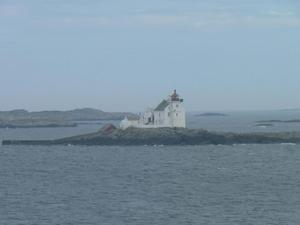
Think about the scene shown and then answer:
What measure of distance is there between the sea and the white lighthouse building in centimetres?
→ 810

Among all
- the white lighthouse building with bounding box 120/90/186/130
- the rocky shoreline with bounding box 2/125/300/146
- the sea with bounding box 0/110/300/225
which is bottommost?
the sea with bounding box 0/110/300/225

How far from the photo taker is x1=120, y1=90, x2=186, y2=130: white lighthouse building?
3019 inches

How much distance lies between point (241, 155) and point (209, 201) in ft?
95.4

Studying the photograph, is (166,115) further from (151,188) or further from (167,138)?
(151,188)

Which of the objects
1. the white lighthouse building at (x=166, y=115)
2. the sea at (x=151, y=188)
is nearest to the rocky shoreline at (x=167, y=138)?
the white lighthouse building at (x=166, y=115)

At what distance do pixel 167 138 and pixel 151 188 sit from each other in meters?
34.5

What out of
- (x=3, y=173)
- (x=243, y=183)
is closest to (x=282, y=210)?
(x=243, y=183)

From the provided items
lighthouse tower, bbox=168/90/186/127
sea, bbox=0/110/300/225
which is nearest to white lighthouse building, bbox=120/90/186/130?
lighthouse tower, bbox=168/90/186/127

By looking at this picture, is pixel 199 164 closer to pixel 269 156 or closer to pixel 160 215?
pixel 269 156

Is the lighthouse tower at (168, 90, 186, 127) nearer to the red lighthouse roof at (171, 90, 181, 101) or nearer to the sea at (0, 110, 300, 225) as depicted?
the red lighthouse roof at (171, 90, 181, 101)

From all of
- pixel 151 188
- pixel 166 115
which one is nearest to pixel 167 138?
pixel 166 115

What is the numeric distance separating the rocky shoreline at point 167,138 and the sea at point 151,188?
6.97 metres

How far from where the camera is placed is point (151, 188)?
41.8 meters

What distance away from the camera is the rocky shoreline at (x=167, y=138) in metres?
76.8
